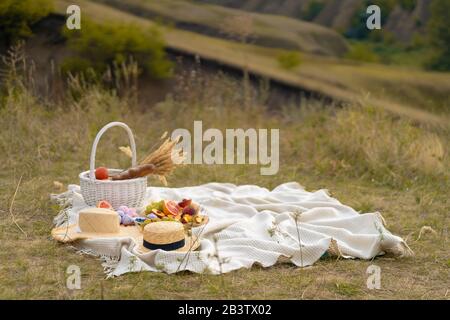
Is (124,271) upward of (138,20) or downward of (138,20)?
downward

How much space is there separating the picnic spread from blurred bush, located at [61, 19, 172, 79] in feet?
13.2

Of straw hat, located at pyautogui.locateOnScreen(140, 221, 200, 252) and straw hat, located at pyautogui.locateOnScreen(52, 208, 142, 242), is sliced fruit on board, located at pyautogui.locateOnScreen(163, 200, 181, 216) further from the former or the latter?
straw hat, located at pyautogui.locateOnScreen(140, 221, 200, 252)

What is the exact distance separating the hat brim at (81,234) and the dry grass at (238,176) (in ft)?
0.29

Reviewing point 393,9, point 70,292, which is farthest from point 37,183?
point 393,9

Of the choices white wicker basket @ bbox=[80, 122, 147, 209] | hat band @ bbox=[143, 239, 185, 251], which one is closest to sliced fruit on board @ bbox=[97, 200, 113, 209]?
white wicker basket @ bbox=[80, 122, 147, 209]

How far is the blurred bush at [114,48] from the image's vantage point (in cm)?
933

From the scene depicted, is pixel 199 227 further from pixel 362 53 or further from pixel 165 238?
pixel 362 53

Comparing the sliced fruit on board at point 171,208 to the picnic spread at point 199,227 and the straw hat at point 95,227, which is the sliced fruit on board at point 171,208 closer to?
the picnic spread at point 199,227

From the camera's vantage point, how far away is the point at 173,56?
33.6 feet

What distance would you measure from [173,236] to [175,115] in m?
4.23

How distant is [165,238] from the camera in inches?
164

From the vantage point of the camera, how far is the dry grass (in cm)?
380
